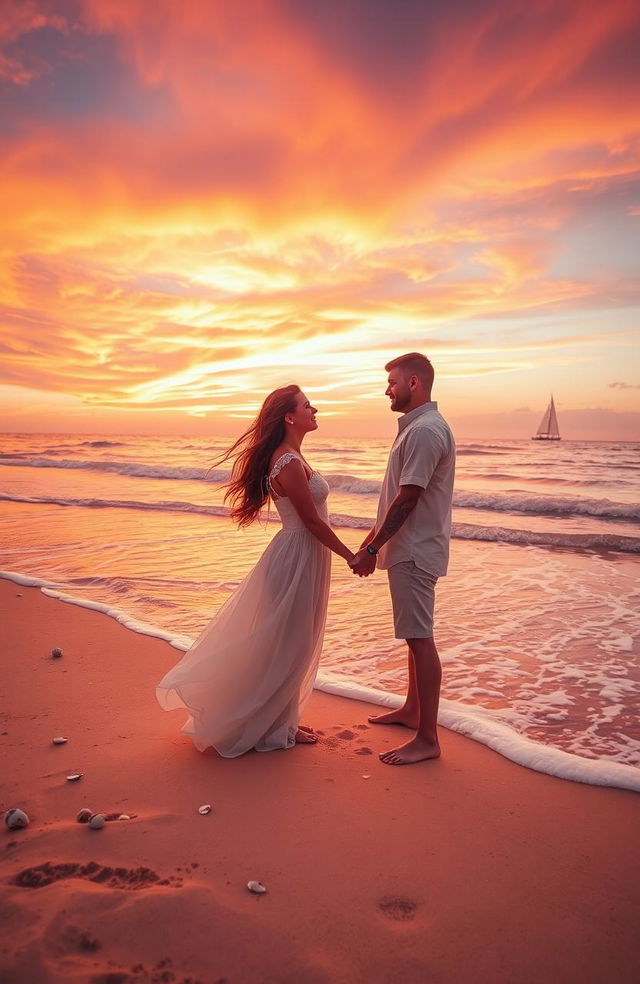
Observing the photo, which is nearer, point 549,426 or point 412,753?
point 412,753

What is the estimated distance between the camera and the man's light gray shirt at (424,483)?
3.51 meters

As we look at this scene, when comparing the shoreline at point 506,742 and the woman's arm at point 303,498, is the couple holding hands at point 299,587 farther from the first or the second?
the shoreline at point 506,742

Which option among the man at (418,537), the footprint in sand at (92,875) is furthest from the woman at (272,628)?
the footprint in sand at (92,875)

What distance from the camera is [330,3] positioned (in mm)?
Answer: 7391

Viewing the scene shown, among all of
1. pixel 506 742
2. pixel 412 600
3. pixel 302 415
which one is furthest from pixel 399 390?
pixel 506 742

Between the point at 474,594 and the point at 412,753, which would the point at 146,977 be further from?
the point at 474,594

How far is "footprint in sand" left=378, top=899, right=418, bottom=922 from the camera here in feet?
7.42

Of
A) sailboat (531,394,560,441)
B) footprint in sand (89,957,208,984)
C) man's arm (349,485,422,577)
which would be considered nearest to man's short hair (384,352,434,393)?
man's arm (349,485,422,577)

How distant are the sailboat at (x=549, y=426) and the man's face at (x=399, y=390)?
60.1 m

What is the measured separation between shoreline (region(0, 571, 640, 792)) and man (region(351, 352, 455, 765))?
0.49 metres

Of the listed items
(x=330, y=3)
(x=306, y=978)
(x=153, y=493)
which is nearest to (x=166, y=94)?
(x=330, y=3)

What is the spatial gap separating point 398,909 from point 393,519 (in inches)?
79.0

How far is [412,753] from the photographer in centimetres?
357

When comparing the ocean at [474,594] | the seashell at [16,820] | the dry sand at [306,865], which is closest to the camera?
the dry sand at [306,865]
